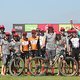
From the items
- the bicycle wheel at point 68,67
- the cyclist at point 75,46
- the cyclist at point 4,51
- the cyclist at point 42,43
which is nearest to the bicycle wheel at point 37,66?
the cyclist at point 42,43

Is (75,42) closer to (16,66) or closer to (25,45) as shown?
(25,45)

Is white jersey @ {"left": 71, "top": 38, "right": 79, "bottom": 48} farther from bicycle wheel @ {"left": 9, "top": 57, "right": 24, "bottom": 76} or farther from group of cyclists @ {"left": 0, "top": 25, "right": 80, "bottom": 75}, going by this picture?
bicycle wheel @ {"left": 9, "top": 57, "right": 24, "bottom": 76}

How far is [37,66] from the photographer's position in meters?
16.1

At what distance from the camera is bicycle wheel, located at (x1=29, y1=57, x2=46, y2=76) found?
16094 mm

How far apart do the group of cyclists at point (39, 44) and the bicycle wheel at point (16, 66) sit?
28 cm

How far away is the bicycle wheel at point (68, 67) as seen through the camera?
1597cm

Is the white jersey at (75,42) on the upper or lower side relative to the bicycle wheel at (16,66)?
upper

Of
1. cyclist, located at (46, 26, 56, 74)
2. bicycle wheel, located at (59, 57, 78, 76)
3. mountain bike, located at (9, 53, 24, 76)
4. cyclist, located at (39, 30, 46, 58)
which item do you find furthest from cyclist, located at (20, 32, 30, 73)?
A: bicycle wheel, located at (59, 57, 78, 76)

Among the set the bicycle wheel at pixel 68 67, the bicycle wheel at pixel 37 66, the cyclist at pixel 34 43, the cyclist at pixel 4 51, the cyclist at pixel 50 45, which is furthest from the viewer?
the cyclist at pixel 4 51

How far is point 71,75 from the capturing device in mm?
15922

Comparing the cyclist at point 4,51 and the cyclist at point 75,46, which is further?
the cyclist at point 4,51

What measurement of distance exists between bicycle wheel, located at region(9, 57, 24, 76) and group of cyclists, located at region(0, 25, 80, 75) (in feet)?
0.93

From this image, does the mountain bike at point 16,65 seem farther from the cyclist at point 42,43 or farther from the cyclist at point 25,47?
the cyclist at point 42,43

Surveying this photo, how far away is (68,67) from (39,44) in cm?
152
